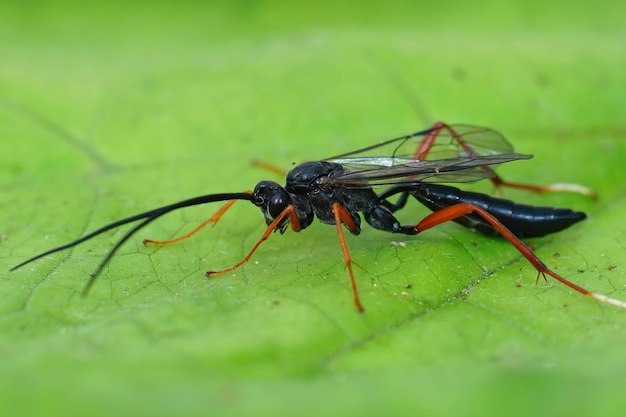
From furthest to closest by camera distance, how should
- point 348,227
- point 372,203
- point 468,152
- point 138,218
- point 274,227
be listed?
point 468,152 → point 372,203 → point 348,227 → point 274,227 → point 138,218

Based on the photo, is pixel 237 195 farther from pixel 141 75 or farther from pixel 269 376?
pixel 141 75

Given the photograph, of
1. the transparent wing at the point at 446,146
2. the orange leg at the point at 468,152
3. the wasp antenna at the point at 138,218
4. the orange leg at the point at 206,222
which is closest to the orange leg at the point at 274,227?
the wasp antenna at the point at 138,218

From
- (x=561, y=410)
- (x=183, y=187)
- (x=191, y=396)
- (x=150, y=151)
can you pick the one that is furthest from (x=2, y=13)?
(x=561, y=410)

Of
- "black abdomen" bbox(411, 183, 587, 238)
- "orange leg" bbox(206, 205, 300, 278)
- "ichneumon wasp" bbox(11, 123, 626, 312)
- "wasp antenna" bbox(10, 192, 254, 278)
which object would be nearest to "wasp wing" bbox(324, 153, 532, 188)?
"ichneumon wasp" bbox(11, 123, 626, 312)

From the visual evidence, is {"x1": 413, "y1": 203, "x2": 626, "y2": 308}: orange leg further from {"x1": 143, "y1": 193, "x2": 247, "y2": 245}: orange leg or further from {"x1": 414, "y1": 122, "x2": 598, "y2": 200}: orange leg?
{"x1": 143, "y1": 193, "x2": 247, "y2": 245}: orange leg

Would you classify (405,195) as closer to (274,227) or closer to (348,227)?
(348,227)

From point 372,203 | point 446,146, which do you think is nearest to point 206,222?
point 372,203
